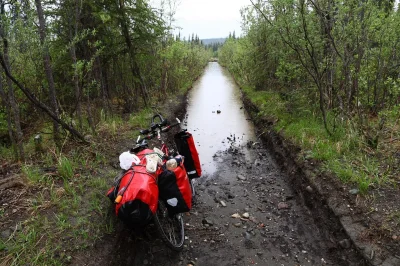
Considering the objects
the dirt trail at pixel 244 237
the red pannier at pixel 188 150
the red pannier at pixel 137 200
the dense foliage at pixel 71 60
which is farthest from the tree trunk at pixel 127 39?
the red pannier at pixel 137 200

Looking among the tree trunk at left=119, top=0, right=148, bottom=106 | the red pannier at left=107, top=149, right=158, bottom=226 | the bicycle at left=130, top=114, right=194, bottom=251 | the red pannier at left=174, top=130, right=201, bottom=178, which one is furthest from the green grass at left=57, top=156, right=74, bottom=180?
the tree trunk at left=119, top=0, right=148, bottom=106

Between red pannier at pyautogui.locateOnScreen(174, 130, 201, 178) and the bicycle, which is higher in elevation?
red pannier at pyautogui.locateOnScreen(174, 130, 201, 178)

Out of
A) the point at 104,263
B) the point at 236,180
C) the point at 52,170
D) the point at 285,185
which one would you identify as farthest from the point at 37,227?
the point at 285,185

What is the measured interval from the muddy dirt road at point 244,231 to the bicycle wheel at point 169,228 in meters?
0.20

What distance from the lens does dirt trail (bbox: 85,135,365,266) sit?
385 cm

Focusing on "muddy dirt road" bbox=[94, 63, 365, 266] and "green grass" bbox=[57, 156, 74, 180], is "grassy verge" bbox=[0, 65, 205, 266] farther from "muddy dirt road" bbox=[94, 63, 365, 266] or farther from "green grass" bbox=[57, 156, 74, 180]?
"muddy dirt road" bbox=[94, 63, 365, 266]

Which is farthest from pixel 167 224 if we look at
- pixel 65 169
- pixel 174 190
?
pixel 65 169

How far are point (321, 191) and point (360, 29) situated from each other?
11.3ft

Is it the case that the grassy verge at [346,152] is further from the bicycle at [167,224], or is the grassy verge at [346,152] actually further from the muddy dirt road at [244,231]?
the bicycle at [167,224]

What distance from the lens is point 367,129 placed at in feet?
18.6

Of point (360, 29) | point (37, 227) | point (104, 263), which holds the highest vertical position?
point (360, 29)

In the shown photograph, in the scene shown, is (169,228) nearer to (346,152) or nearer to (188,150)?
(188,150)

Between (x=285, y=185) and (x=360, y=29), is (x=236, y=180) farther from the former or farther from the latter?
(x=360, y=29)

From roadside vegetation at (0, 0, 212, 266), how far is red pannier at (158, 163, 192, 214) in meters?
1.05
